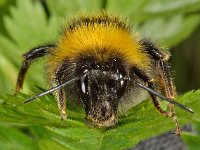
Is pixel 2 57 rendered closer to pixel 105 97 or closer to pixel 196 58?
pixel 196 58

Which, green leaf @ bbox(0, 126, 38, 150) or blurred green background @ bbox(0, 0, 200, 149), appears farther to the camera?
blurred green background @ bbox(0, 0, 200, 149)

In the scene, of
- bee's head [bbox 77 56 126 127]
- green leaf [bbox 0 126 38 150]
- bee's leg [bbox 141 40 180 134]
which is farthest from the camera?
bee's leg [bbox 141 40 180 134]

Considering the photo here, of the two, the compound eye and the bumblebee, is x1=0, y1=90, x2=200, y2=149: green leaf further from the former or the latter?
the compound eye

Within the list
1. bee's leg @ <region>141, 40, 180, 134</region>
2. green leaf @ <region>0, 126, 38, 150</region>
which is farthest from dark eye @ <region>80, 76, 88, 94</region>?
bee's leg @ <region>141, 40, 180, 134</region>

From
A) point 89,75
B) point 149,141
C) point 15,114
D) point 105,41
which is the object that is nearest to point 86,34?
point 105,41

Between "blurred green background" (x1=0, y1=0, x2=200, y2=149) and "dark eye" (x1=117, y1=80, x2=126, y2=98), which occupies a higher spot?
"blurred green background" (x1=0, y1=0, x2=200, y2=149)

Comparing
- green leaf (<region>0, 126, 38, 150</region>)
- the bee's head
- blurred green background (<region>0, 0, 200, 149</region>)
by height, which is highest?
blurred green background (<region>0, 0, 200, 149</region>)

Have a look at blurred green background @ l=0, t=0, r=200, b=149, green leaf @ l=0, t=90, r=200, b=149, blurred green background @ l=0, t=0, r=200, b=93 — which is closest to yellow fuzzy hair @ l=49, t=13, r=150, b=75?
green leaf @ l=0, t=90, r=200, b=149

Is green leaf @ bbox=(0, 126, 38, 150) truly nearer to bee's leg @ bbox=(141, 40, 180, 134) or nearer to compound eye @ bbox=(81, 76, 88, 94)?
compound eye @ bbox=(81, 76, 88, 94)

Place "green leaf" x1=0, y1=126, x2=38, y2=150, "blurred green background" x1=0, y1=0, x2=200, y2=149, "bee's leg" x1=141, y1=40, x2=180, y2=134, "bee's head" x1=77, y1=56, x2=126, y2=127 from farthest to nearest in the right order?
"blurred green background" x1=0, y1=0, x2=200, y2=149
"bee's leg" x1=141, y1=40, x2=180, y2=134
"bee's head" x1=77, y1=56, x2=126, y2=127
"green leaf" x1=0, y1=126, x2=38, y2=150
